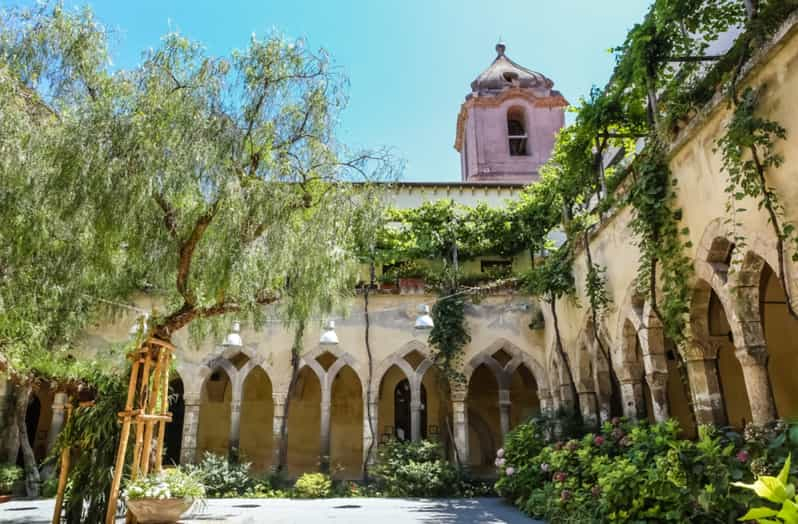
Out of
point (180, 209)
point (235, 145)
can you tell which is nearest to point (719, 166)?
point (235, 145)

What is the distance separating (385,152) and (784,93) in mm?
3938

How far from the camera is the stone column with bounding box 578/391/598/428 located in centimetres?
896

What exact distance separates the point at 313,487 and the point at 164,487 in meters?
5.39

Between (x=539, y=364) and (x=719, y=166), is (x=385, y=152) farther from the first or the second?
(x=539, y=364)

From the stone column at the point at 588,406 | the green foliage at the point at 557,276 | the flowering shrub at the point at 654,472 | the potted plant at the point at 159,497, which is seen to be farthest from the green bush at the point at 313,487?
the green foliage at the point at 557,276

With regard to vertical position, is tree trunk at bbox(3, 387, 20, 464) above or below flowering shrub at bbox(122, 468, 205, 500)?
above

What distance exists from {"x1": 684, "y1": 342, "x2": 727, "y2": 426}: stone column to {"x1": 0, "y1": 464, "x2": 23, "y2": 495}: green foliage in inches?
427

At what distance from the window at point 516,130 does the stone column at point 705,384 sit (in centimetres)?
1451

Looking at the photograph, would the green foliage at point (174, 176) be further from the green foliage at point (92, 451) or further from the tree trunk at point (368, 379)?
the tree trunk at point (368, 379)

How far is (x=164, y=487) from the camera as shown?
17.6 ft

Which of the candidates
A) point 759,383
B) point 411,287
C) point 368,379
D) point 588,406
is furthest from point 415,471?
point 759,383

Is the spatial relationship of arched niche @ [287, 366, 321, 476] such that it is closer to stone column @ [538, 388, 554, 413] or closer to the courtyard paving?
the courtyard paving

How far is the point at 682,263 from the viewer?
18.9ft

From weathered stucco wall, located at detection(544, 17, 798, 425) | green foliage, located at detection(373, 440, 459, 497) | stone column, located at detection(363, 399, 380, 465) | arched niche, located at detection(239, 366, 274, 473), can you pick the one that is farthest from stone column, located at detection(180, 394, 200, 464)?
weathered stucco wall, located at detection(544, 17, 798, 425)
